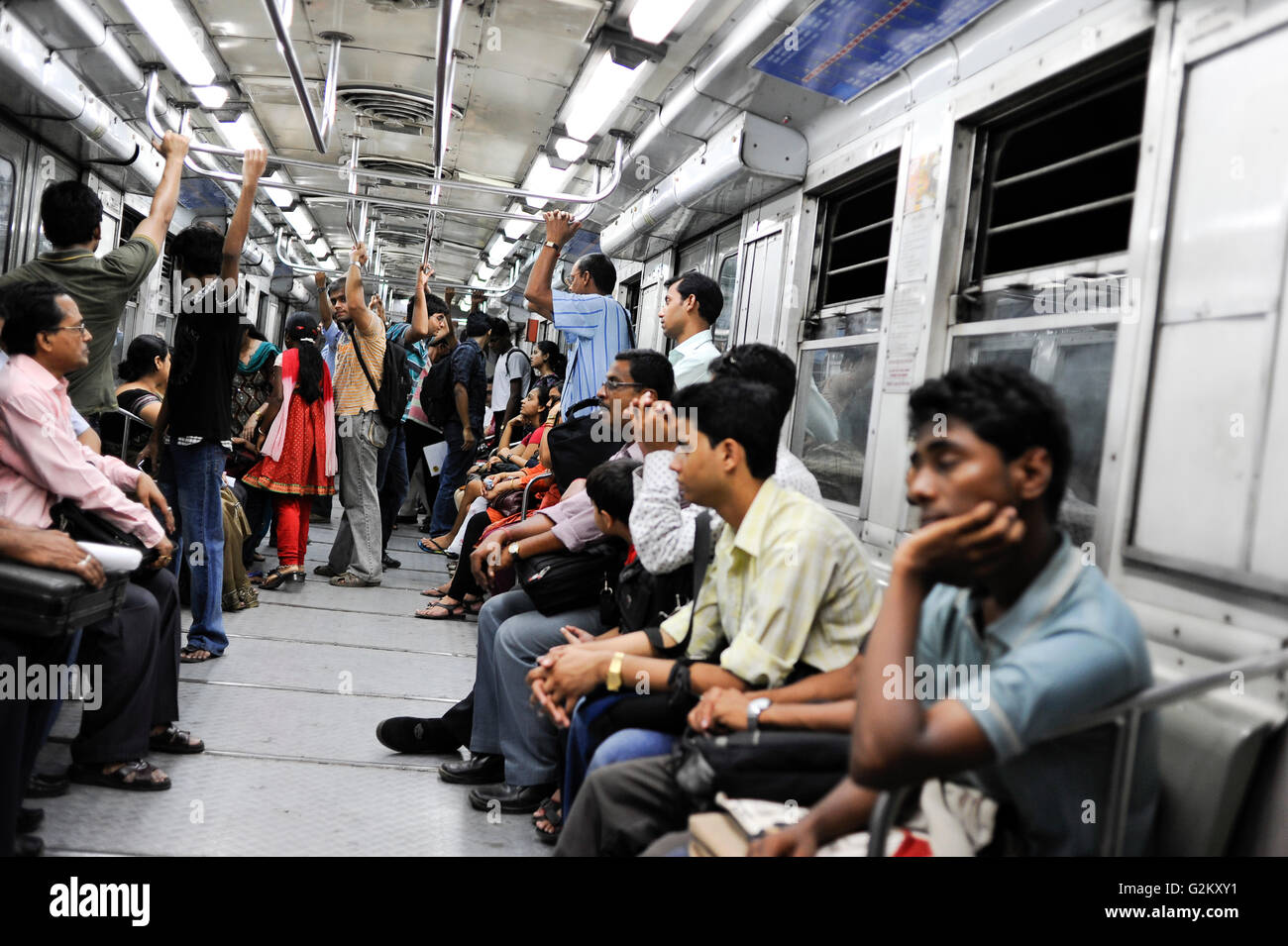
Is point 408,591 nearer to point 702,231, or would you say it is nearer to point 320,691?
point 320,691

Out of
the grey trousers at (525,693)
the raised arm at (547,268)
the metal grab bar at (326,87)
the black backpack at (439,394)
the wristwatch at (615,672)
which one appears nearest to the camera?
the wristwatch at (615,672)

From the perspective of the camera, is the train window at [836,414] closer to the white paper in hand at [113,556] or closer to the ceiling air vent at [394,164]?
the white paper in hand at [113,556]

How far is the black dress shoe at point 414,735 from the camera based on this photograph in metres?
3.75

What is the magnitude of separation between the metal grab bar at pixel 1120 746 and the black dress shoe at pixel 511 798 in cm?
207

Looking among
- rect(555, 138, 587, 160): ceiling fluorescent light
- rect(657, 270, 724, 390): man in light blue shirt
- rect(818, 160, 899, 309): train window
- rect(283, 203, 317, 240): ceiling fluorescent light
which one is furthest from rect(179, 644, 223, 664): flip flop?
rect(283, 203, 317, 240): ceiling fluorescent light

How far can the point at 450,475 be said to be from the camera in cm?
825

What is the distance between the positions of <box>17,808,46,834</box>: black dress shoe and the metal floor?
0.05 metres

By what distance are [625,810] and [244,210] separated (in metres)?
3.09

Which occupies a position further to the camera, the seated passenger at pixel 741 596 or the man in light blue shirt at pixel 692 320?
the man in light blue shirt at pixel 692 320

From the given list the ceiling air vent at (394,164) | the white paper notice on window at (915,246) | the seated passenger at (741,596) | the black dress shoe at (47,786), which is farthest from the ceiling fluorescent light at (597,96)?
the black dress shoe at (47,786)

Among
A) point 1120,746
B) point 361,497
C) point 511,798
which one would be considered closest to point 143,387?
point 361,497

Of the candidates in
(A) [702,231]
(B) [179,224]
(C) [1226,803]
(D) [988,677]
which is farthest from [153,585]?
(B) [179,224]

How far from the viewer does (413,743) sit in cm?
380

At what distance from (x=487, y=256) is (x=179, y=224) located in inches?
164
